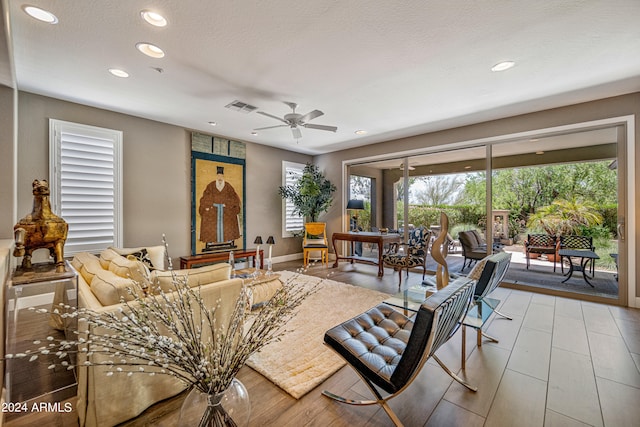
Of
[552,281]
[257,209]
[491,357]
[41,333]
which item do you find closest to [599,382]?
[491,357]

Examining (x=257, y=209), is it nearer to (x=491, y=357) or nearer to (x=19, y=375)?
(x=19, y=375)

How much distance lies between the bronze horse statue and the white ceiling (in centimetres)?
138

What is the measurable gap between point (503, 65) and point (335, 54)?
5.69ft

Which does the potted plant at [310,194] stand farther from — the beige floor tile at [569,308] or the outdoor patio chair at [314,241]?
the beige floor tile at [569,308]

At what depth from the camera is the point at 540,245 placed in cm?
431

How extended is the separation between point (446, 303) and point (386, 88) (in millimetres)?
2724

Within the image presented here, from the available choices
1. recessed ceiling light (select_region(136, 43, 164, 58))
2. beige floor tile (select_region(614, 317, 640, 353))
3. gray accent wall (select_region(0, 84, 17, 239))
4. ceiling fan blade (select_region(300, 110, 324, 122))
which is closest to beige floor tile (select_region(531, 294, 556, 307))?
beige floor tile (select_region(614, 317, 640, 353))

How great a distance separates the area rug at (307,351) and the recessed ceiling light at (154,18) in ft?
7.31

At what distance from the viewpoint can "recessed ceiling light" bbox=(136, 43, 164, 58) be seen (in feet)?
7.96

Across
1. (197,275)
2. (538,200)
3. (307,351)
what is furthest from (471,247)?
(197,275)

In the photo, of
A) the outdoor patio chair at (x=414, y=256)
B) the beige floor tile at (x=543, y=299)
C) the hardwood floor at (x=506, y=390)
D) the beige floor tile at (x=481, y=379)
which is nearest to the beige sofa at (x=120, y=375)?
the hardwood floor at (x=506, y=390)

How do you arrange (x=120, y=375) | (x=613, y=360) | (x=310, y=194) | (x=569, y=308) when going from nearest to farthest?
(x=120, y=375) < (x=613, y=360) < (x=569, y=308) < (x=310, y=194)

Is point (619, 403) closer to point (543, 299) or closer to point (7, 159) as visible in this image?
point (543, 299)

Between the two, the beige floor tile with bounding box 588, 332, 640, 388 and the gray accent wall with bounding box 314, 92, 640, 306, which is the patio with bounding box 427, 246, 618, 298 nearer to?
the gray accent wall with bounding box 314, 92, 640, 306
